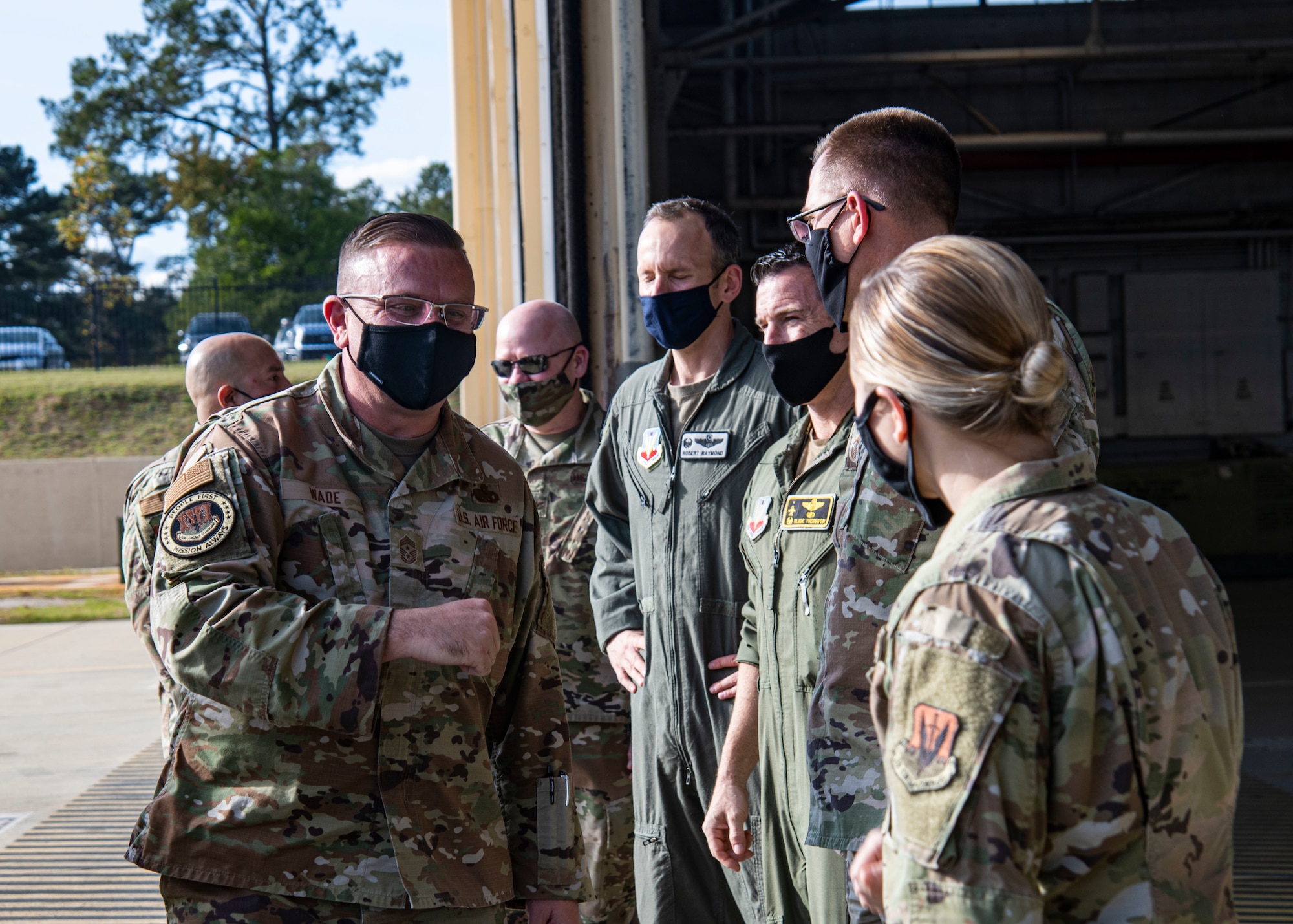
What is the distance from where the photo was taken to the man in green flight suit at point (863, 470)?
6.38 ft

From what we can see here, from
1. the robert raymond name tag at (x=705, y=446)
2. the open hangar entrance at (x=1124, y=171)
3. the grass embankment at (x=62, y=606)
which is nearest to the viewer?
the robert raymond name tag at (x=705, y=446)

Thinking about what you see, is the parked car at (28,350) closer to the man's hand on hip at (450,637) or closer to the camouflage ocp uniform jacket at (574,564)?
the camouflage ocp uniform jacket at (574,564)

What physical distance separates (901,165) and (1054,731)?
1324 mm

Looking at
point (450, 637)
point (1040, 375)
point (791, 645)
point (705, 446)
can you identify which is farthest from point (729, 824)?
point (1040, 375)

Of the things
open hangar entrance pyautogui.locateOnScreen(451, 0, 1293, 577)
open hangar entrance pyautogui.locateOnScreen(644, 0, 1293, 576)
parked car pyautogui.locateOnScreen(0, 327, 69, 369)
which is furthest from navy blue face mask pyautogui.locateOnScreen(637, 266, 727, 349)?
parked car pyautogui.locateOnScreen(0, 327, 69, 369)

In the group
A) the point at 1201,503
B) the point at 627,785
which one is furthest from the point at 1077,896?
the point at 1201,503

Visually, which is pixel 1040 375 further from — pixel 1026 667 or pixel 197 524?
pixel 197 524

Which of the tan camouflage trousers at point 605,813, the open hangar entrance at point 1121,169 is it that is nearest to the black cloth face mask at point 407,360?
the tan camouflage trousers at point 605,813

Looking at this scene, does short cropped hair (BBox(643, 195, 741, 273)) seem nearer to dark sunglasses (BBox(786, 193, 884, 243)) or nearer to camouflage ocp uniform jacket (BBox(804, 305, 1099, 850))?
dark sunglasses (BBox(786, 193, 884, 243))

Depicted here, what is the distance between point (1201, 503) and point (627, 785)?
10440mm

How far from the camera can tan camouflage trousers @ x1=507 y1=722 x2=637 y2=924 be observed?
3.56m

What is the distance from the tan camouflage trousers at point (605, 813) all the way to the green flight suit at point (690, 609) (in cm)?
54

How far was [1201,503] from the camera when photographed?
40.4 feet

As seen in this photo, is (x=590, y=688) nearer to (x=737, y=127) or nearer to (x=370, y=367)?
(x=370, y=367)
